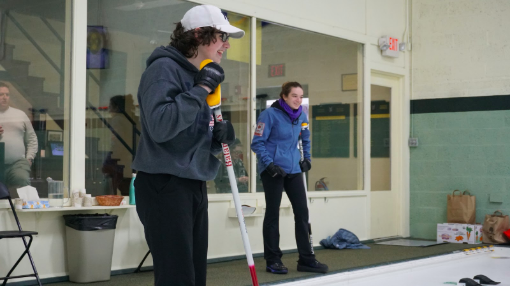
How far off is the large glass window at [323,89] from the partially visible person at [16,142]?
91.1 inches

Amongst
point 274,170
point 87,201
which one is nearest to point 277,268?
point 274,170

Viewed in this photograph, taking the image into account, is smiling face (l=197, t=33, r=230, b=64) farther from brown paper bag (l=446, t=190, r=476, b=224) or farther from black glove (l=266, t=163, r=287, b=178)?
brown paper bag (l=446, t=190, r=476, b=224)

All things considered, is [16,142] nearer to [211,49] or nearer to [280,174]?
[280,174]

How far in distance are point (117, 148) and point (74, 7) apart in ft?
3.65

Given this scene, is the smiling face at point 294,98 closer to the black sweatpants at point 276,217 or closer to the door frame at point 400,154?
the black sweatpants at point 276,217

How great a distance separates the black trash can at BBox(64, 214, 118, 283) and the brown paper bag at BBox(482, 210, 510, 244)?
14.9 feet

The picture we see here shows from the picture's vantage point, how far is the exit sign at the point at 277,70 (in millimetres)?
6270

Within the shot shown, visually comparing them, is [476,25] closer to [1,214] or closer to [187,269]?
[1,214]

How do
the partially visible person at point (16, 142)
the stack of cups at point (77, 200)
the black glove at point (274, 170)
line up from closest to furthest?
the partially visible person at point (16, 142) → the stack of cups at point (77, 200) → the black glove at point (274, 170)

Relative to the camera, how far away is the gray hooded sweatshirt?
1.83 m

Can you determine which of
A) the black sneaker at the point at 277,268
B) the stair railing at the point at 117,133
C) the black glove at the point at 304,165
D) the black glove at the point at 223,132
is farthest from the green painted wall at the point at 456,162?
the black glove at the point at 223,132

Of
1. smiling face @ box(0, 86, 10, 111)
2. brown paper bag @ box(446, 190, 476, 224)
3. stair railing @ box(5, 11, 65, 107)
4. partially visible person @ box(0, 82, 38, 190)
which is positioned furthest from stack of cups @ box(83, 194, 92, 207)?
brown paper bag @ box(446, 190, 476, 224)

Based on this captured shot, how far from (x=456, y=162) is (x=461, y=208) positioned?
608mm

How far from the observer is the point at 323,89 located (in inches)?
271
